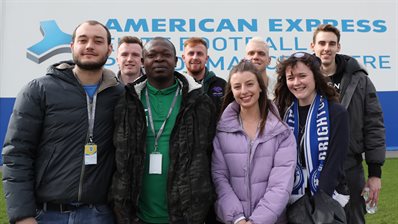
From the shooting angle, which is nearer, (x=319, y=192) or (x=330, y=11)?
(x=319, y=192)

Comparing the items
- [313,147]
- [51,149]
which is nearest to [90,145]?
[51,149]

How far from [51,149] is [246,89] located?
950mm

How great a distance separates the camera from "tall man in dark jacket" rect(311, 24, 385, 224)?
7.37 feet

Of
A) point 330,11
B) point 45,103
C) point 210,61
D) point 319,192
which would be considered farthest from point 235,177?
point 330,11

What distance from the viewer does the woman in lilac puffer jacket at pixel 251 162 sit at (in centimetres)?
160

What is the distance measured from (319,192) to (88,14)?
5237 millimetres

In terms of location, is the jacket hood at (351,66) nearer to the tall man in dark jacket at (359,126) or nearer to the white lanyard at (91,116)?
the tall man in dark jacket at (359,126)

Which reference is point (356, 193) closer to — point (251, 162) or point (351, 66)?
point (351, 66)

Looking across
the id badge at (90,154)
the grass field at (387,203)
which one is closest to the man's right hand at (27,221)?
the id badge at (90,154)

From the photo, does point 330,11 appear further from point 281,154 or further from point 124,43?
point 281,154

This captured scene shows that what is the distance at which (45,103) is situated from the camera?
5.23 feet

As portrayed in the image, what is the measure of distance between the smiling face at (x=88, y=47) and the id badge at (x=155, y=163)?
507mm

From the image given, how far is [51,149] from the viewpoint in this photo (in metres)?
1.59

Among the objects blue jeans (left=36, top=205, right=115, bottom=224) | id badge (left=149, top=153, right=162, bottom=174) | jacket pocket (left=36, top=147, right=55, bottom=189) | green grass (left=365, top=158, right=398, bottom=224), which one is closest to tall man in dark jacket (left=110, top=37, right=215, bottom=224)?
id badge (left=149, top=153, right=162, bottom=174)
